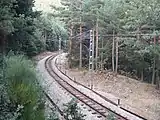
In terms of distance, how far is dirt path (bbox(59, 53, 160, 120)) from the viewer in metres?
16.1

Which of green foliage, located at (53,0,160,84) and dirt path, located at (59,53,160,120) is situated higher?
green foliage, located at (53,0,160,84)

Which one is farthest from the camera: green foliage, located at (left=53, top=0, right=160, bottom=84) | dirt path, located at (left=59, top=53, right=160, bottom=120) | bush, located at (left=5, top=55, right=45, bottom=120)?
green foliage, located at (left=53, top=0, right=160, bottom=84)

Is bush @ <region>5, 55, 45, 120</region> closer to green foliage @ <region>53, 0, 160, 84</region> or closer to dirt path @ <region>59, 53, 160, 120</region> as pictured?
dirt path @ <region>59, 53, 160, 120</region>

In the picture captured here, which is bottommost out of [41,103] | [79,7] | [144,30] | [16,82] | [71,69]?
[71,69]

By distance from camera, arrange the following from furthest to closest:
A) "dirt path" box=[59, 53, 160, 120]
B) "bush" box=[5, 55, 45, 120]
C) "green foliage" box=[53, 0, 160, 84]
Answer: "green foliage" box=[53, 0, 160, 84]
"dirt path" box=[59, 53, 160, 120]
"bush" box=[5, 55, 45, 120]

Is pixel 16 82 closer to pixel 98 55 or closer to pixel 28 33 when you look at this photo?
pixel 28 33

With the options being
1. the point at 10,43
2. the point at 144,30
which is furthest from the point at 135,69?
the point at 10,43

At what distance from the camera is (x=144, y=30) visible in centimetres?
2319

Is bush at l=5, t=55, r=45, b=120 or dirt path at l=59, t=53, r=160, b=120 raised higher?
bush at l=5, t=55, r=45, b=120

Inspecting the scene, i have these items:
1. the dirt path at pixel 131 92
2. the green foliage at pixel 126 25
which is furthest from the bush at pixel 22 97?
the green foliage at pixel 126 25

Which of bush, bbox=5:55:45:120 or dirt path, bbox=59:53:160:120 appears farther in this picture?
dirt path, bbox=59:53:160:120

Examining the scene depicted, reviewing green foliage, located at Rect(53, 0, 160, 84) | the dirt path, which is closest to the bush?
the dirt path

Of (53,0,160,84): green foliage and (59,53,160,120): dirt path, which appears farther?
Result: (53,0,160,84): green foliage

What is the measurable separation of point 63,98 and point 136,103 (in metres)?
4.14
